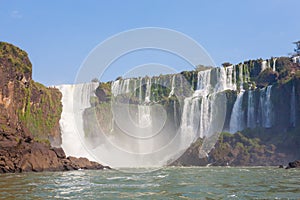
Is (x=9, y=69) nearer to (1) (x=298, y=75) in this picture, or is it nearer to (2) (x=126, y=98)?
(2) (x=126, y=98)

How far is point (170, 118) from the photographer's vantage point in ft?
213

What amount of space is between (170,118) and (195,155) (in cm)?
1147

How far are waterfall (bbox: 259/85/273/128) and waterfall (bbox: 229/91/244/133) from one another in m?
3.27

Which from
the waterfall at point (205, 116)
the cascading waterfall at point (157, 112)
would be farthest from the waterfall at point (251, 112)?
the waterfall at point (205, 116)

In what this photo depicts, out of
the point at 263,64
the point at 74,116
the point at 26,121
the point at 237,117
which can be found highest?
the point at 263,64

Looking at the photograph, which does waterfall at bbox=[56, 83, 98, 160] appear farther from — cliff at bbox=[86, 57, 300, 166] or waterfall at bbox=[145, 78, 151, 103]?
waterfall at bbox=[145, 78, 151, 103]

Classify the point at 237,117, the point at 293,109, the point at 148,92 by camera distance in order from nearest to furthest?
the point at 293,109
the point at 237,117
the point at 148,92

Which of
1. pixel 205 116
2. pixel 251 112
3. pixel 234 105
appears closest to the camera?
pixel 251 112

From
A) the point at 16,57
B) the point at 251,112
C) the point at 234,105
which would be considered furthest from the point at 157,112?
the point at 16,57

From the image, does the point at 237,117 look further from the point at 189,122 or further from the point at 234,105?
the point at 189,122

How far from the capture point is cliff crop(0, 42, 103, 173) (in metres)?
33.4

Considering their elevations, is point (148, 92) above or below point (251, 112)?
above

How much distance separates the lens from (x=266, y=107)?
55.2m

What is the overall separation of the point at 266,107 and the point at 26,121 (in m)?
33.7
